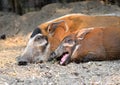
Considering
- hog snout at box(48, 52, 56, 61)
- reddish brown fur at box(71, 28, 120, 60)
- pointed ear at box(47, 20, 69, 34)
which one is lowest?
hog snout at box(48, 52, 56, 61)

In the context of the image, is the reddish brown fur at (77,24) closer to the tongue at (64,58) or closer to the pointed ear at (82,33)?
the pointed ear at (82,33)

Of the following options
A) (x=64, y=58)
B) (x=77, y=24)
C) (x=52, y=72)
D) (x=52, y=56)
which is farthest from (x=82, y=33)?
(x=52, y=72)

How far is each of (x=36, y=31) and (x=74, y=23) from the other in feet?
1.92

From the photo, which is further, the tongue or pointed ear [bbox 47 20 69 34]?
pointed ear [bbox 47 20 69 34]

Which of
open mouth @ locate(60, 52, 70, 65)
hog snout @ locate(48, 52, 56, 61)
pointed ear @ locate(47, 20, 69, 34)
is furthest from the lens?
pointed ear @ locate(47, 20, 69, 34)

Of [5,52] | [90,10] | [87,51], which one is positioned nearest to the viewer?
[87,51]

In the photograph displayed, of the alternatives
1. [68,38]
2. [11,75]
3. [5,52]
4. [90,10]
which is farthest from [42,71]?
[90,10]

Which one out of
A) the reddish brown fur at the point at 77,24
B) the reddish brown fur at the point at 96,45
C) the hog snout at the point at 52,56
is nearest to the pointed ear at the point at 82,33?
the reddish brown fur at the point at 96,45

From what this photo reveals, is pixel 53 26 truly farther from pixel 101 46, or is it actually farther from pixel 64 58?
pixel 101 46

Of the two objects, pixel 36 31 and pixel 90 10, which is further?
pixel 90 10

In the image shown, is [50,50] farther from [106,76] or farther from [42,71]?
[106,76]

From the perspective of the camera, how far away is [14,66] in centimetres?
603

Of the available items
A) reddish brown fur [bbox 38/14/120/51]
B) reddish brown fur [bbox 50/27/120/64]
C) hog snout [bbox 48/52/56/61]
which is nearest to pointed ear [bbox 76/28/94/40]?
reddish brown fur [bbox 50/27/120/64]

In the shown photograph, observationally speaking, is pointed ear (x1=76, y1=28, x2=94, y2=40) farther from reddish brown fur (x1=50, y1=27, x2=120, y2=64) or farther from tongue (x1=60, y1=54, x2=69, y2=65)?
tongue (x1=60, y1=54, x2=69, y2=65)
